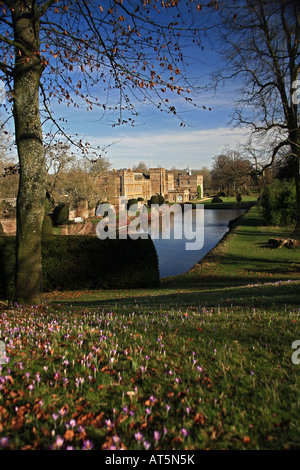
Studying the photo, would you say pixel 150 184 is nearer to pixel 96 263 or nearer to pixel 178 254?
pixel 178 254

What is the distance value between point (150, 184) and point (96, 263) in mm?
100262

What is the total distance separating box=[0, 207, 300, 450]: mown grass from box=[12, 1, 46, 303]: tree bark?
3.32 metres

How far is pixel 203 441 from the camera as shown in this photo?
1970 mm

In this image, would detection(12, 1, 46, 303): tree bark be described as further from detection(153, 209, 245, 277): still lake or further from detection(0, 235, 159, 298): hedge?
detection(153, 209, 245, 277): still lake

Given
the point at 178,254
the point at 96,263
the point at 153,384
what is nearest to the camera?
the point at 153,384

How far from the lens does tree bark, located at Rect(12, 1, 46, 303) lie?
7.41 metres

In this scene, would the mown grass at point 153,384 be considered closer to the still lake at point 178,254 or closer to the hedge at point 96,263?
the hedge at point 96,263

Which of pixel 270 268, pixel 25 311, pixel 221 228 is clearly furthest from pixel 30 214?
pixel 221 228

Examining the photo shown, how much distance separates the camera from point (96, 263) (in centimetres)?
1468

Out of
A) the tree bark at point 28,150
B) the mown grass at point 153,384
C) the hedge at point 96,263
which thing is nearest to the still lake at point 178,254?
the hedge at point 96,263

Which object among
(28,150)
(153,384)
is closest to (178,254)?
(28,150)

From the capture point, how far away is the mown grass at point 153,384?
79.6 inches

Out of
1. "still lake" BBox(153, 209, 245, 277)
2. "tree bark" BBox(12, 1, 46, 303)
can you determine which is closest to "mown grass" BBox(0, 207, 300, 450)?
"tree bark" BBox(12, 1, 46, 303)

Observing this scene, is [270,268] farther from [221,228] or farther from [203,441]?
[221,228]
